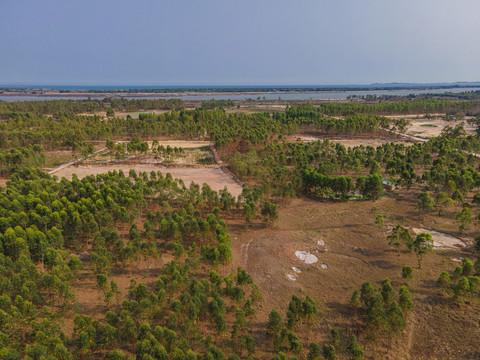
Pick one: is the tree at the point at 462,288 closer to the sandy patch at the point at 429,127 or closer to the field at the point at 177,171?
the field at the point at 177,171

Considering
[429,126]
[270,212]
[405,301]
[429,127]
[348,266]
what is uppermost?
[429,126]

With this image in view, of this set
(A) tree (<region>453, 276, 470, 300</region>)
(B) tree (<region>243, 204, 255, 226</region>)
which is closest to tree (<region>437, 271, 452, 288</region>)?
(A) tree (<region>453, 276, 470, 300</region>)

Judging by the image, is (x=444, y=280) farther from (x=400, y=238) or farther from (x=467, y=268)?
(x=400, y=238)

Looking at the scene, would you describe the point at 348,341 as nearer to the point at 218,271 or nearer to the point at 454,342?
the point at 454,342

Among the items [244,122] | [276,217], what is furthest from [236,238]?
[244,122]

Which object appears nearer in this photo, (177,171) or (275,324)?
(275,324)

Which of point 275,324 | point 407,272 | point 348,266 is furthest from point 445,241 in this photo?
point 275,324

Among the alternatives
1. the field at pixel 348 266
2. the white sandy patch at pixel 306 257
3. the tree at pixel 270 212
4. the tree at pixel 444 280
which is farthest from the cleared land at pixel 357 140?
the tree at pixel 444 280
